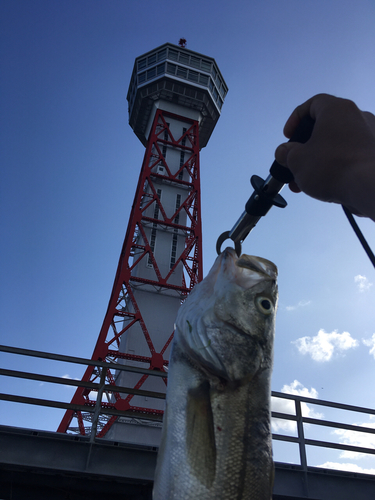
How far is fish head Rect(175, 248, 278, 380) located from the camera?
1.32m

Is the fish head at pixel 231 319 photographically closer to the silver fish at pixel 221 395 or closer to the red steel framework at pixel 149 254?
the silver fish at pixel 221 395

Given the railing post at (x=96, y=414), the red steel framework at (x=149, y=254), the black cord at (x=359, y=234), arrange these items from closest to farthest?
1. the black cord at (x=359, y=234)
2. the railing post at (x=96, y=414)
3. the red steel framework at (x=149, y=254)

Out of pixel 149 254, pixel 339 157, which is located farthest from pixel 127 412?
pixel 149 254

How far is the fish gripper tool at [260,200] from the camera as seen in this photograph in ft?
5.33

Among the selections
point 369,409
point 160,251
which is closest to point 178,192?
point 160,251

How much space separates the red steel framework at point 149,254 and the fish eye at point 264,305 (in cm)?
1545

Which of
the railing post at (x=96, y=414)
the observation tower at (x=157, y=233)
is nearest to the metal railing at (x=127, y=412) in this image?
the railing post at (x=96, y=414)

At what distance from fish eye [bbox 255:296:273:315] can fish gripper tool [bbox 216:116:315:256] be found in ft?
1.01

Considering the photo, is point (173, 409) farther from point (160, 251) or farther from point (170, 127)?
point (170, 127)

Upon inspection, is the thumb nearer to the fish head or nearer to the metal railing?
the fish head

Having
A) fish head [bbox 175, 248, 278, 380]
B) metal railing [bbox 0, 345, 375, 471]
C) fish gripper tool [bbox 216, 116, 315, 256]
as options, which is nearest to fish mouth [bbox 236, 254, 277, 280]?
fish head [bbox 175, 248, 278, 380]

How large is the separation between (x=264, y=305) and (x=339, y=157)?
2.08ft

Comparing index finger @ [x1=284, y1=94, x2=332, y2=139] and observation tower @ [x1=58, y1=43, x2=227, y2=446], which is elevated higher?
observation tower @ [x1=58, y1=43, x2=227, y2=446]

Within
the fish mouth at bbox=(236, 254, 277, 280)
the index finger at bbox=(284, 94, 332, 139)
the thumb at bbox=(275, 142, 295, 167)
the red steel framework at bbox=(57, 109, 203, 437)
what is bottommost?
the fish mouth at bbox=(236, 254, 277, 280)
